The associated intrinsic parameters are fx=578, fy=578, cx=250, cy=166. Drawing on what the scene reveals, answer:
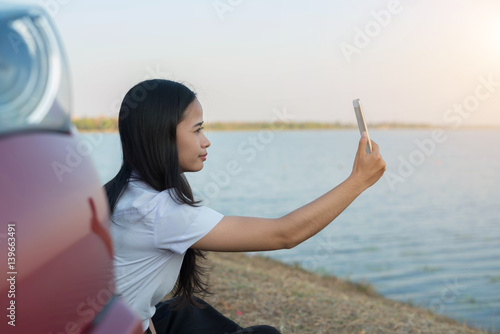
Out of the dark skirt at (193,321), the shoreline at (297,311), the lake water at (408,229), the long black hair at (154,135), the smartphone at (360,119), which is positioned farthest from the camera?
the lake water at (408,229)

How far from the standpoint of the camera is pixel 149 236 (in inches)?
75.6

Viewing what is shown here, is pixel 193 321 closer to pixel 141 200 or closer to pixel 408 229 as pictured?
pixel 141 200

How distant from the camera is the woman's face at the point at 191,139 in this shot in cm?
218

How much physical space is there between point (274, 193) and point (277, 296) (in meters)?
18.2

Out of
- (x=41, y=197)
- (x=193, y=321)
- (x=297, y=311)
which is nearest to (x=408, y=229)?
(x=297, y=311)

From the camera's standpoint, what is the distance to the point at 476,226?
15047mm

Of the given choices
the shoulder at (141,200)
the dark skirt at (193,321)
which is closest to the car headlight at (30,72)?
the shoulder at (141,200)

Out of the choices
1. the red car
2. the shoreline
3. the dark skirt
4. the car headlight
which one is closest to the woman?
the dark skirt

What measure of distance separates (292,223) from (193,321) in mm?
808

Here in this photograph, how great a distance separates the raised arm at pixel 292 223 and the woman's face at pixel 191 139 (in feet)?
1.19

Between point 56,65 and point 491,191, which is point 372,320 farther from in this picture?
point 491,191

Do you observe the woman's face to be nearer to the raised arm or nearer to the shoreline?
the raised arm

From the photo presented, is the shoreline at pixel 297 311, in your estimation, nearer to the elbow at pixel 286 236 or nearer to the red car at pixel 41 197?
the elbow at pixel 286 236

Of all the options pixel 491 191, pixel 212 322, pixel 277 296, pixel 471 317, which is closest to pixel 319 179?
pixel 491 191
